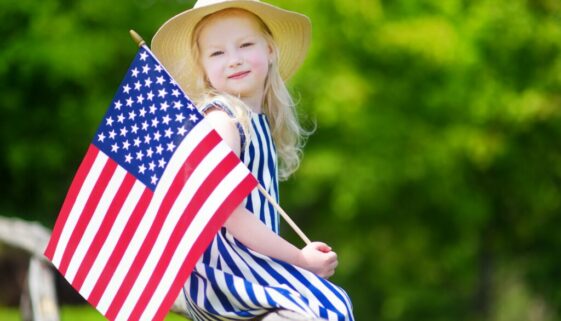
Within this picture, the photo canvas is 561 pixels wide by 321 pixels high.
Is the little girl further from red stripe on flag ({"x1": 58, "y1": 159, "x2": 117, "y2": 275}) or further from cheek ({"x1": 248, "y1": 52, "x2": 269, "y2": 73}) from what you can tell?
red stripe on flag ({"x1": 58, "y1": 159, "x2": 117, "y2": 275})

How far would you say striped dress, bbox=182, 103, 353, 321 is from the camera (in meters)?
3.07

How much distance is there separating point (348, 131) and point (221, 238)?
10.8 metres

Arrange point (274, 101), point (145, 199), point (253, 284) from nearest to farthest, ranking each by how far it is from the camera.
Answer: point (253, 284), point (145, 199), point (274, 101)

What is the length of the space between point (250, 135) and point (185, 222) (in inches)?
12.1

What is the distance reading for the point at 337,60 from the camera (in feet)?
45.3

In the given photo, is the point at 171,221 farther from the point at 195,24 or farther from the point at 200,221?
the point at 195,24

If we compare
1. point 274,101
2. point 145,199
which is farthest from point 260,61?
point 145,199

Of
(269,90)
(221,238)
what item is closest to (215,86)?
(269,90)

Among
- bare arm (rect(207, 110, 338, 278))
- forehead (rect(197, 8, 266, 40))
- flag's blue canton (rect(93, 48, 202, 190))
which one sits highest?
forehead (rect(197, 8, 266, 40))

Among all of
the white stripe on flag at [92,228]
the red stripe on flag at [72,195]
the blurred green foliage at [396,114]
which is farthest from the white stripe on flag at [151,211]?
the blurred green foliage at [396,114]

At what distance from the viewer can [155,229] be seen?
3268mm

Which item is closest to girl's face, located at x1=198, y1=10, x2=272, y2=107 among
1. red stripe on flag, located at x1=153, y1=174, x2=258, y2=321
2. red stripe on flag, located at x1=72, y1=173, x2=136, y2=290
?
red stripe on flag, located at x1=153, y1=174, x2=258, y2=321

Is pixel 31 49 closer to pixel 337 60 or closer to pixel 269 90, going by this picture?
pixel 337 60

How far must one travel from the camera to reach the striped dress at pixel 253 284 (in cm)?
307
